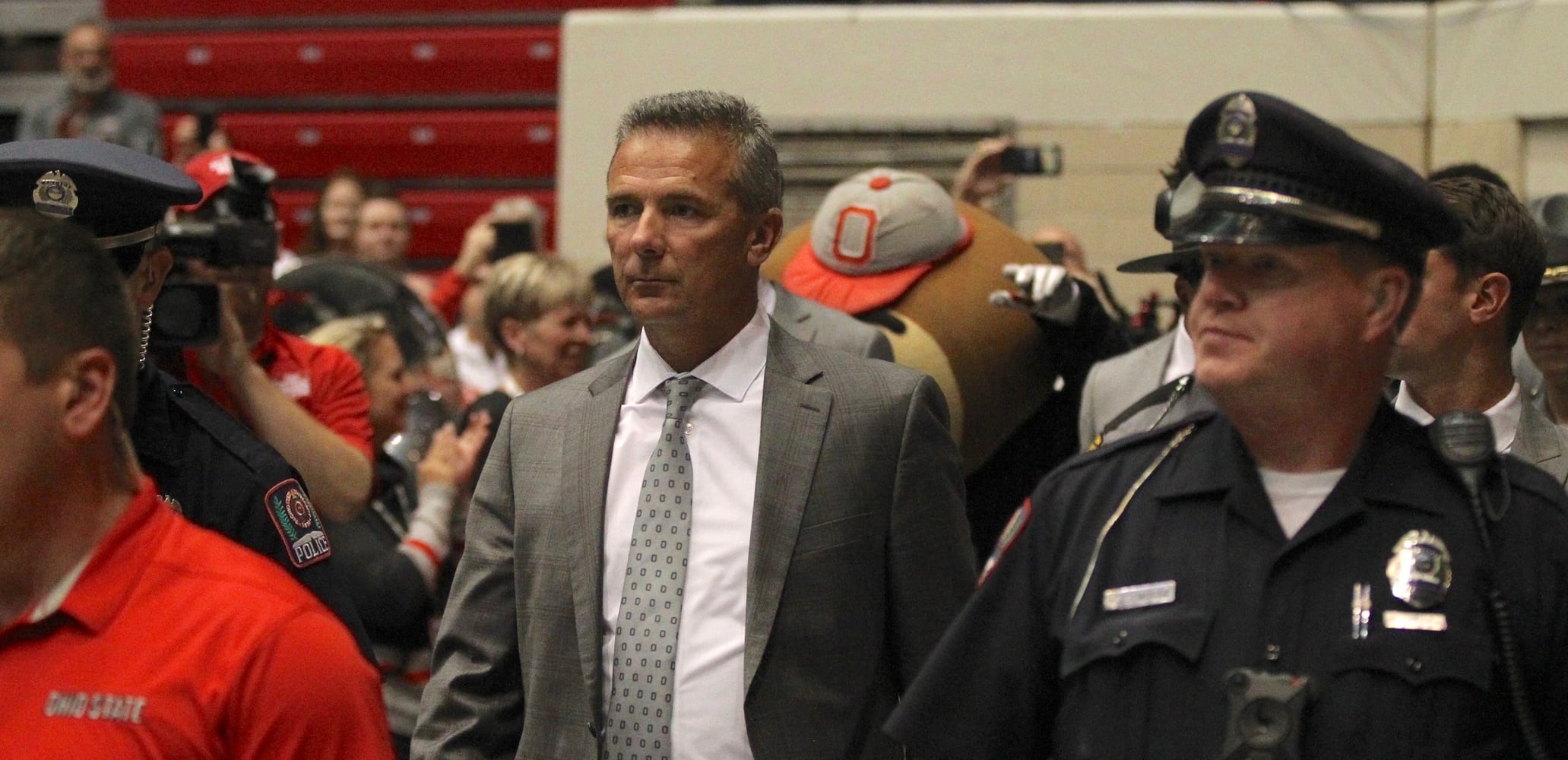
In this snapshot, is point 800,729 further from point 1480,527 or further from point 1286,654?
point 1480,527

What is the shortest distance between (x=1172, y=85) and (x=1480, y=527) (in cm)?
488

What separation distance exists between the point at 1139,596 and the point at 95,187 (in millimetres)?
1427

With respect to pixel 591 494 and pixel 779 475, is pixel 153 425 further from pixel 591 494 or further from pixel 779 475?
pixel 779 475

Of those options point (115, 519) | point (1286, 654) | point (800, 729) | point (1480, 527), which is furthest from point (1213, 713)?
point (115, 519)

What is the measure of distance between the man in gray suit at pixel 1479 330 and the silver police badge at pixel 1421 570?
2.96 ft

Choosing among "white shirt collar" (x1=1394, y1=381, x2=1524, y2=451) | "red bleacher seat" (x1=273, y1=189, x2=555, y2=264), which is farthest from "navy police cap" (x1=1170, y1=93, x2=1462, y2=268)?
"red bleacher seat" (x1=273, y1=189, x2=555, y2=264)

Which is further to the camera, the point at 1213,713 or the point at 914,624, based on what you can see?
the point at 914,624

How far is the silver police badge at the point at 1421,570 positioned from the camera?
1903 mm

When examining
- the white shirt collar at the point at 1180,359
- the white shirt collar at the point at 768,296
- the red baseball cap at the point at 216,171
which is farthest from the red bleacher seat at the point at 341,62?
the white shirt collar at the point at 1180,359

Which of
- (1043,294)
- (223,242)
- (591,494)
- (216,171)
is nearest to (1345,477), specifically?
(591,494)

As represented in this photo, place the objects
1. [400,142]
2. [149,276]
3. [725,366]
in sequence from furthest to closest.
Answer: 1. [400,142]
2. [725,366]
3. [149,276]

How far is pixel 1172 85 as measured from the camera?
6625 mm

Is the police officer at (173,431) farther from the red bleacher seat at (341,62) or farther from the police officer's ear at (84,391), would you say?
the red bleacher seat at (341,62)

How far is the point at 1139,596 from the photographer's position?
1980mm
